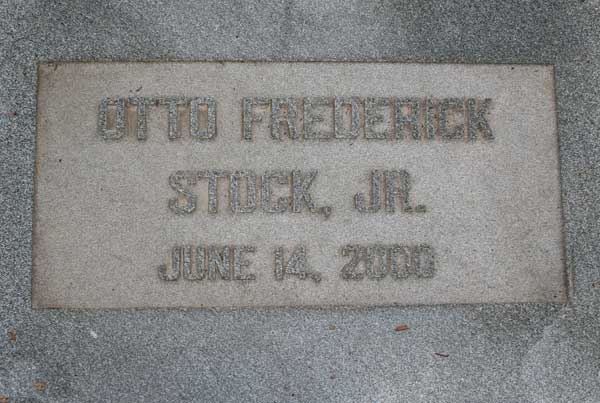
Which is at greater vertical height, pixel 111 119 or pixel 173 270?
pixel 111 119

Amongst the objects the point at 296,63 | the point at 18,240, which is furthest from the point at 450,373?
the point at 18,240

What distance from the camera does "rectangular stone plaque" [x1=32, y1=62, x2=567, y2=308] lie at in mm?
2357

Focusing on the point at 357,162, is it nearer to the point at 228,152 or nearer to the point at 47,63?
the point at 228,152

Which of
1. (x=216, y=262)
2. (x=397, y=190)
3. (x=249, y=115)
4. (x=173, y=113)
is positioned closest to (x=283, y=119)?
(x=249, y=115)

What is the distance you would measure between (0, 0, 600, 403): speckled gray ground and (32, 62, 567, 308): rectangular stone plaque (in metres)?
0.09

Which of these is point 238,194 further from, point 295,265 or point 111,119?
point 111,119

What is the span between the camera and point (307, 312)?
237cm

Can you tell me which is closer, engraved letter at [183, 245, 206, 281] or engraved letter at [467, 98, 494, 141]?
engraved letter at [183, 245, 206, 281]

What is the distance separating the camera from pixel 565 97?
8.20 feet

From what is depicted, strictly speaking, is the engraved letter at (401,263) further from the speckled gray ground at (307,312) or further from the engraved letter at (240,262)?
the engraved letter at (240,262)

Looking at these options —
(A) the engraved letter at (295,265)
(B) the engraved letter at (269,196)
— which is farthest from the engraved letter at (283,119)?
(A) the engraved letter at (295,265)

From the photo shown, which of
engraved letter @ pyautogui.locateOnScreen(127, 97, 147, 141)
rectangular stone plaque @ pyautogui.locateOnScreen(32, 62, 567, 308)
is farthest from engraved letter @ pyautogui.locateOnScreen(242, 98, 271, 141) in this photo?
engraved letter @ pyautogui.locateOnScreen(127, 97, 147, 141)

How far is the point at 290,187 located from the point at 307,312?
0.69m

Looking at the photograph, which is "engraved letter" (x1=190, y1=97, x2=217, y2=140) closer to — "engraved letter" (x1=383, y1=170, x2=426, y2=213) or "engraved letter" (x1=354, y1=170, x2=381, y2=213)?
"engraved letter" (x1=354, y1=170, x2=381, y2=213)
